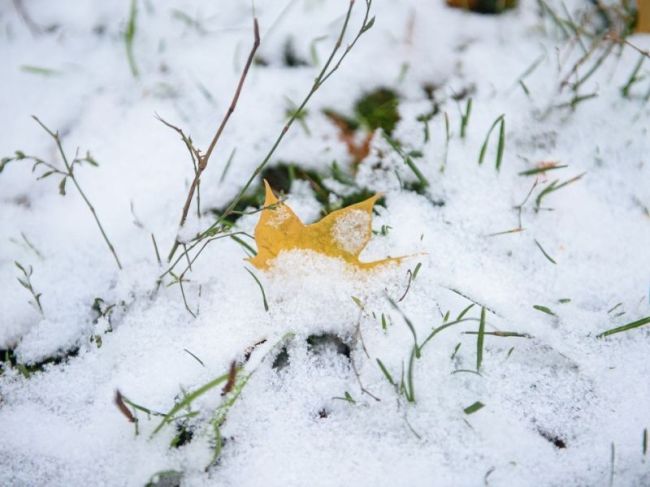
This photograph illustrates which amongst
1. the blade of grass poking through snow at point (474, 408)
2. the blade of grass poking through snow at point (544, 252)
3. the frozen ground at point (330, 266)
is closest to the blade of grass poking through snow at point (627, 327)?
the frozen ground at point (330, 266)

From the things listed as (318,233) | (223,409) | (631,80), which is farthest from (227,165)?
(631,80)

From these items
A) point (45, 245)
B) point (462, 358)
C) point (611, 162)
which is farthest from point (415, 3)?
point (45, 245)

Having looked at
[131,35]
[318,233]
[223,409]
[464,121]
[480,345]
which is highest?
[131,35]

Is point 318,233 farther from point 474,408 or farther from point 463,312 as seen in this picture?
point 474,408

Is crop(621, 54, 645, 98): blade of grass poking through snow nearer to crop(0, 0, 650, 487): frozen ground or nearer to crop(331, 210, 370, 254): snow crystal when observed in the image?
crop(0, 0, 650, 487): frozen ground

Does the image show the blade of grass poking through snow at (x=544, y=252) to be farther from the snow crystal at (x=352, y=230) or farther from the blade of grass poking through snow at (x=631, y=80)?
the blade of grass poking through snow at (x=631, y=80)

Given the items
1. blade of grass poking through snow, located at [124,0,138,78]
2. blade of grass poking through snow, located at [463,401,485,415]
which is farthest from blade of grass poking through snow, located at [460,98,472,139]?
blade of grass poking through snow, located at [124,0,138,78]
